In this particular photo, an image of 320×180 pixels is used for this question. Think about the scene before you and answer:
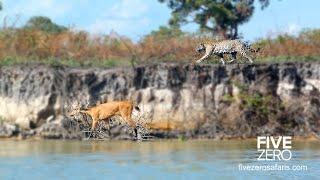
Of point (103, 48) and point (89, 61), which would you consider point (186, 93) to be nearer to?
point (89, 61)

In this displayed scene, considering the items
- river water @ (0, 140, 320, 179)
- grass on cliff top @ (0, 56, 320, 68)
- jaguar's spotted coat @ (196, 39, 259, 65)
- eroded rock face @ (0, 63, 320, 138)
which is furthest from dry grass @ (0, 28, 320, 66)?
jaguar's spotted coat @ (196, 39, 259, 65)

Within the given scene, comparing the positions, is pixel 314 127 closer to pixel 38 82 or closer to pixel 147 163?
pixel 38 82

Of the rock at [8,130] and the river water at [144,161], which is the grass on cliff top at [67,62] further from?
the river water at [144,161]

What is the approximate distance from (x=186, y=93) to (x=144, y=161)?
9.10 metres

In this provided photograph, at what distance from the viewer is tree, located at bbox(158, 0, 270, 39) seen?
3344 cm

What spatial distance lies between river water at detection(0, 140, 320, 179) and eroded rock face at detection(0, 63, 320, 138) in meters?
3.13

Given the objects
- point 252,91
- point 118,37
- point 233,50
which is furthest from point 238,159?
point 118,37

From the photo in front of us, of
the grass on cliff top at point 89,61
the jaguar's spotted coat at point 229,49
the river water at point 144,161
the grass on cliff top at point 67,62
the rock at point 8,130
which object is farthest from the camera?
the grass on cliff top at point 67,62

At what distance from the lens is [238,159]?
641 inches

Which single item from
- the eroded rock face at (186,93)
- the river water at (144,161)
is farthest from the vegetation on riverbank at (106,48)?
the river water at (144,161)

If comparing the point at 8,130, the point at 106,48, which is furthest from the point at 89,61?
the point at 8,130

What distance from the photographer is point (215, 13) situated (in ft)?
111

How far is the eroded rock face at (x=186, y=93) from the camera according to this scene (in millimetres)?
24359

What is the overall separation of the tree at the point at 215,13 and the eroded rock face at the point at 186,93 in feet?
26.2
